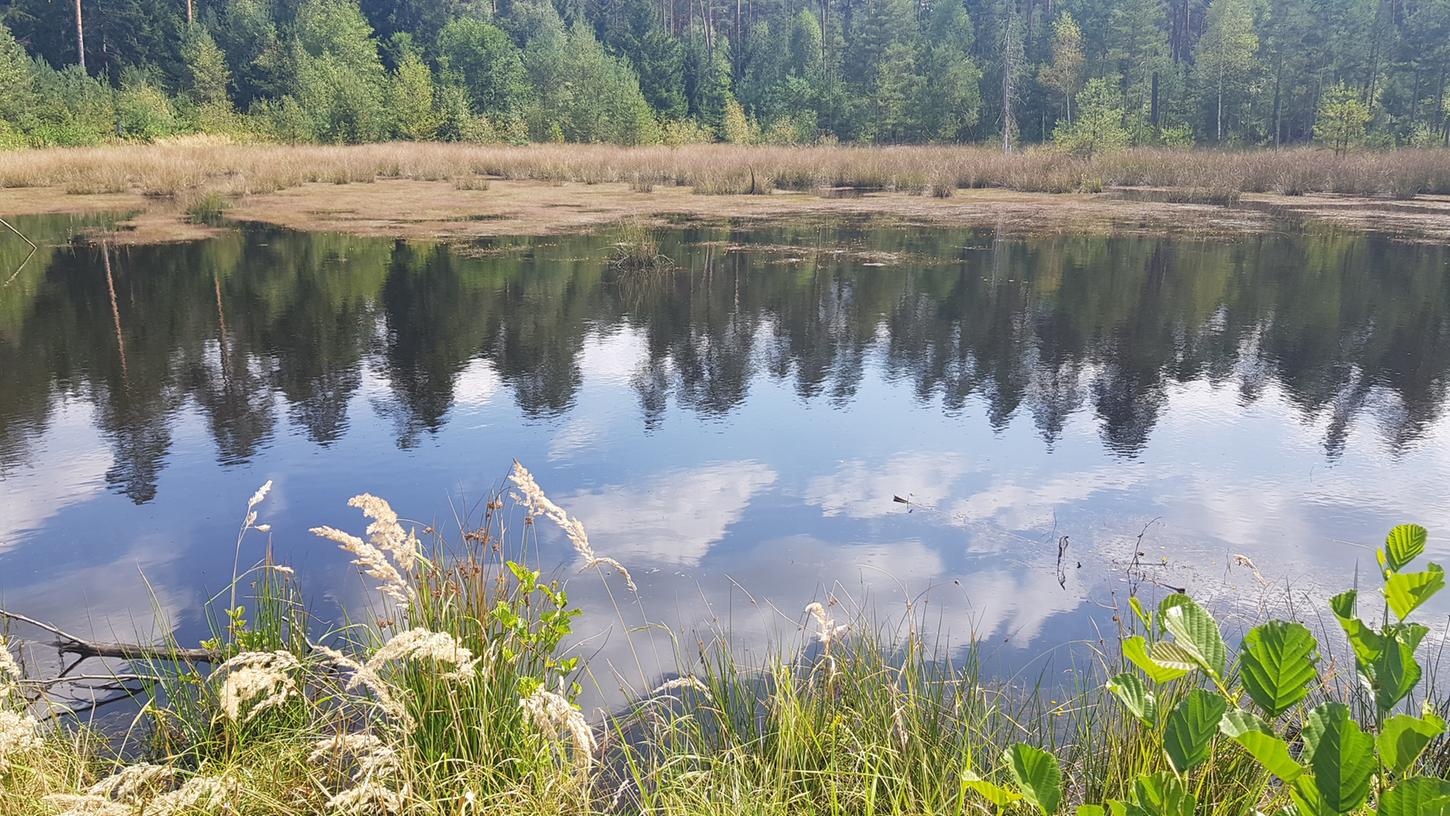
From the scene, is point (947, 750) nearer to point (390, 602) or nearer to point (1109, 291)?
point (390, 602)

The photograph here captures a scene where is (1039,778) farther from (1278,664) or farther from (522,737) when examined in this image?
(522,737)

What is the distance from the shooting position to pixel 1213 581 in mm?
4746

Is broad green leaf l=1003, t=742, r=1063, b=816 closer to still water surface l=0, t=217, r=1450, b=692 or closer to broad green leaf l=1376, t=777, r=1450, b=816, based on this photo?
broad green leaf l=1376, t=777, r=1450, b=816

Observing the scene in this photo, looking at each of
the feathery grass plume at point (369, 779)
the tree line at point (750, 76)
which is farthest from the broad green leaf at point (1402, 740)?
the tree line at point (750, 76)

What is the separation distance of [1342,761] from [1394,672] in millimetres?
281

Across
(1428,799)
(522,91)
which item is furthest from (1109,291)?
(522,91)

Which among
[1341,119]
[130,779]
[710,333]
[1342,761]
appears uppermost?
[1341,119]

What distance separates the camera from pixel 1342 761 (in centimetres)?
130

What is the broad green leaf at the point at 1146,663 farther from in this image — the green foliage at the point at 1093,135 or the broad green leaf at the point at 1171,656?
the green foliage at the point at 1093,135

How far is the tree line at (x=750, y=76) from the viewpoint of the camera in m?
37.7

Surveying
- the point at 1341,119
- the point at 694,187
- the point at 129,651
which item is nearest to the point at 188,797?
the point at 129,651

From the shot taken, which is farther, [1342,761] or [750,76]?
[750,76]

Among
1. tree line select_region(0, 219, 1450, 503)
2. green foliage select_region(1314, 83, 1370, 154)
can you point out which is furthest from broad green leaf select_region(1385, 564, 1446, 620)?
green foliage select_region(1314, 83, 1370, 154)

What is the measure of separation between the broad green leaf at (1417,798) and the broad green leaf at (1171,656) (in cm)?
25
